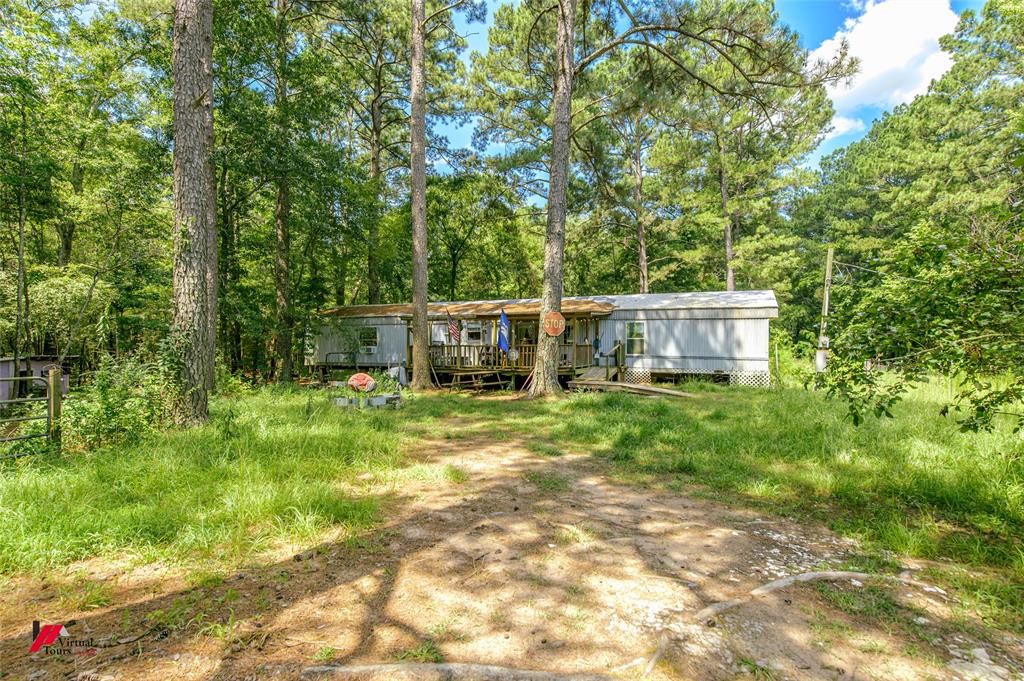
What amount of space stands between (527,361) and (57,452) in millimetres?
11528

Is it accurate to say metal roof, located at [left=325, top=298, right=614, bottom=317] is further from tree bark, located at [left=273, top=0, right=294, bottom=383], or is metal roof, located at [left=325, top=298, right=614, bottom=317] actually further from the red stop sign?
the red stop sign

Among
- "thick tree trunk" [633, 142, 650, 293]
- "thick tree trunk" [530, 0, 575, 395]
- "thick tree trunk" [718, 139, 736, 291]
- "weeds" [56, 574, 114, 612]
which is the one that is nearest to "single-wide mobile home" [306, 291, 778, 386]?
"thick tree trunk" [530, 0, 575, 395]

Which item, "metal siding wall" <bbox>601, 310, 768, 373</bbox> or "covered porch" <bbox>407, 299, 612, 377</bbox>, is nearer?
"metal siding wall" <bbox>601, 310, 768, 373</bbox>

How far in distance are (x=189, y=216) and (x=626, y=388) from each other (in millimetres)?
10086

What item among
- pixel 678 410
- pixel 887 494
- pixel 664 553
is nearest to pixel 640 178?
pixel 678 410

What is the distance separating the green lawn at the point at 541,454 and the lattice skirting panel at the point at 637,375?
7518 millimetres

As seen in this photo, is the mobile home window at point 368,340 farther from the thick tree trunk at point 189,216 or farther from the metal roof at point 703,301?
the thick tree trunk at point 189,216

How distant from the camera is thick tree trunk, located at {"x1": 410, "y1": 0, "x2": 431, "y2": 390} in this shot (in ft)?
38.9

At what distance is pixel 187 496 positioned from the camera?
12.2ft

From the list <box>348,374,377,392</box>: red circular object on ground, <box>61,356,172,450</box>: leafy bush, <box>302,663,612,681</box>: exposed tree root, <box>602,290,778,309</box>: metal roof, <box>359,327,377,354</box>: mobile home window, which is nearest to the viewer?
<box>302,663,612,681</box>: exposed tree root

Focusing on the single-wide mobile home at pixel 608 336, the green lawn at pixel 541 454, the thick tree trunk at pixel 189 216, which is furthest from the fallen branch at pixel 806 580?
the single-wide mobile home at pixel 608 336

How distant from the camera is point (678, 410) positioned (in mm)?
8875

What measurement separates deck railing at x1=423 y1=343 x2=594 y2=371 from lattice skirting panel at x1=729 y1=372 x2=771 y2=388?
465cm

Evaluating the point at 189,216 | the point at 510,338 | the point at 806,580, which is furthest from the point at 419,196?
the point at 806,580
